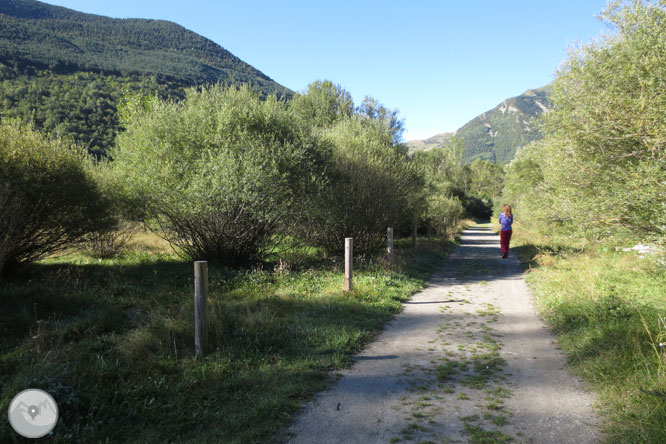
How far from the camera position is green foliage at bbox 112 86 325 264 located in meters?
10.2

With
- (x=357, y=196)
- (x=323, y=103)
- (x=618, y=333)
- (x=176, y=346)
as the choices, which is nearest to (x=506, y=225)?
(x=357, y=196)

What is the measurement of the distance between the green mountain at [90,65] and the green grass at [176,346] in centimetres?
706

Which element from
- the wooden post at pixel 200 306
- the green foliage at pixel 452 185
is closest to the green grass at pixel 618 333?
the wooden post at pixel 200 306

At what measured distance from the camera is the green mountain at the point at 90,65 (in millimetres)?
43250

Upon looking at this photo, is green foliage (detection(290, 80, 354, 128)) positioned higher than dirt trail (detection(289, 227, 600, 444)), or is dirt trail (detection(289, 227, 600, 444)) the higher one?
green foliage (detection(290, 80, 354, 128))

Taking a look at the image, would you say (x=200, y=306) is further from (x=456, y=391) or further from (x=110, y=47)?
(x=110, y=47)

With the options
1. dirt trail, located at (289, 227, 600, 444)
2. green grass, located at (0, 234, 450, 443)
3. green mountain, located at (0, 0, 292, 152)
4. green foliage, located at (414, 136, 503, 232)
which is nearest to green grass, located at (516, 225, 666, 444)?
dirt trail, located at (289, 227, 600, 444)

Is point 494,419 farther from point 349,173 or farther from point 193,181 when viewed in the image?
point 349,173

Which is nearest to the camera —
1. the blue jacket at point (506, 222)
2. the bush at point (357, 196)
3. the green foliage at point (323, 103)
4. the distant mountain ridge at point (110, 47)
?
the bush at point (357, 196)

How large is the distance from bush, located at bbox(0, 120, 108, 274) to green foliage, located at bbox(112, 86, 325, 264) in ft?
4.06

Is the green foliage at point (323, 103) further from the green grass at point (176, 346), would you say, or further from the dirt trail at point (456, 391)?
the dirt trail at point (456, 391)

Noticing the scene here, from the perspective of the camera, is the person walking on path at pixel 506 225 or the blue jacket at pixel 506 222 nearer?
the person walking on path at pixel 506 225

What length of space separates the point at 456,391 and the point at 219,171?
26.9 ft

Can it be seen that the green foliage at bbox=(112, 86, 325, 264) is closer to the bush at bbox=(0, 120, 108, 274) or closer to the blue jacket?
the bush at bbox=(0, 120, 108, 274)
